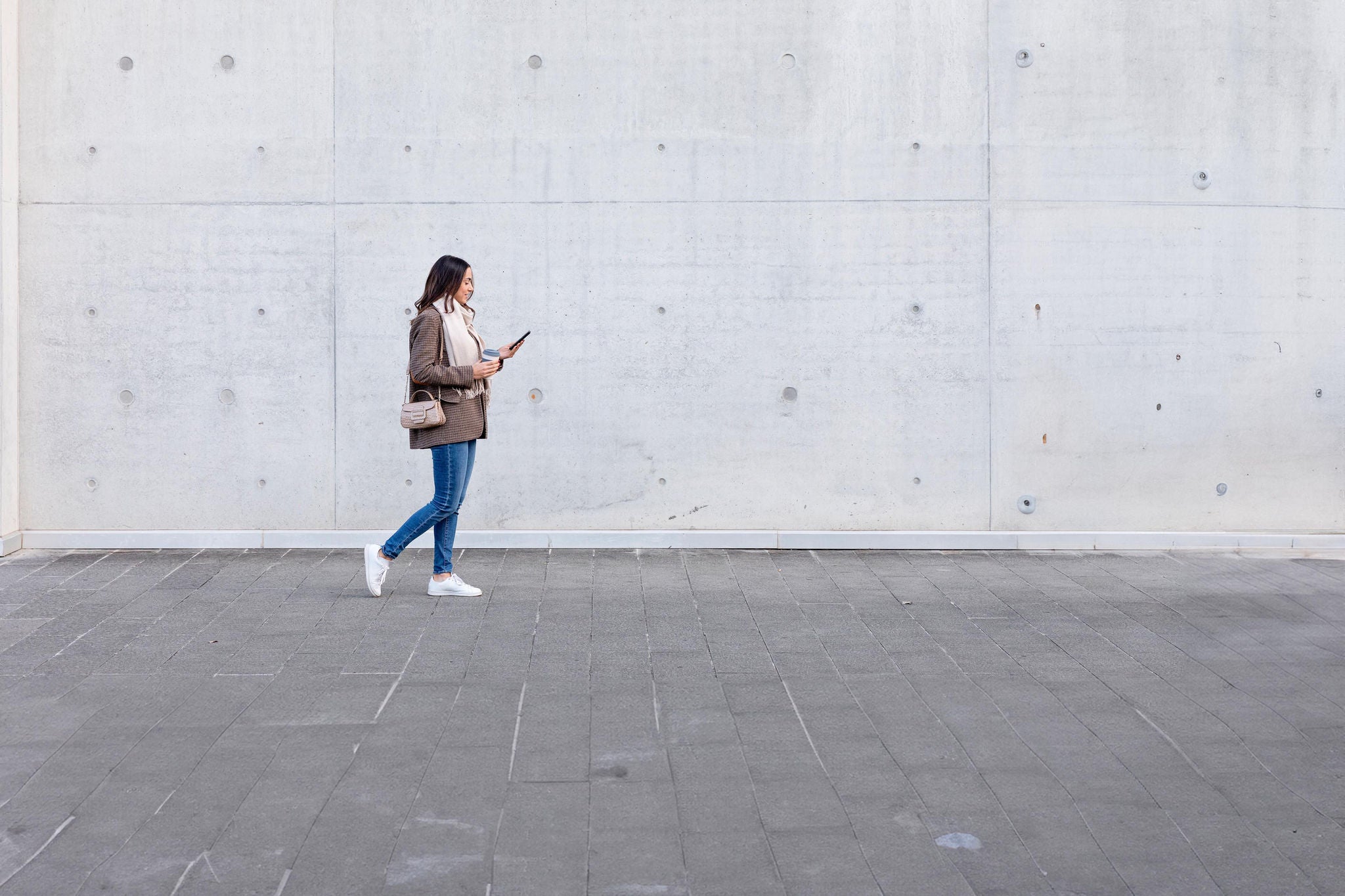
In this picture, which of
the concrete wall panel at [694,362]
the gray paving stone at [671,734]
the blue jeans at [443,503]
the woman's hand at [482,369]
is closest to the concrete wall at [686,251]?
the concrete wall panel at [694,362]

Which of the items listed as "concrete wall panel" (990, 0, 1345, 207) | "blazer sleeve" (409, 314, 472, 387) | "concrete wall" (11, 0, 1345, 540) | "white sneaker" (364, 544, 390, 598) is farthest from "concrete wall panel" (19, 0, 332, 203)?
"concrete wall panel" (990, 0, 1345, 207)

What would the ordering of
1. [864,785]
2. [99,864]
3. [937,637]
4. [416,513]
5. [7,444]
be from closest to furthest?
1. [99,864]
2. [864,785]
3. [937,637]
4. [416,513]
5. [7,444]

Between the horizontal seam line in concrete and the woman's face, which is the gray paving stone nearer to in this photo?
the woman's face

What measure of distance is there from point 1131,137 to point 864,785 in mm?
5291

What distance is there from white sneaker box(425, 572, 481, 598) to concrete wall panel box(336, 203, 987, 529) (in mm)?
1364

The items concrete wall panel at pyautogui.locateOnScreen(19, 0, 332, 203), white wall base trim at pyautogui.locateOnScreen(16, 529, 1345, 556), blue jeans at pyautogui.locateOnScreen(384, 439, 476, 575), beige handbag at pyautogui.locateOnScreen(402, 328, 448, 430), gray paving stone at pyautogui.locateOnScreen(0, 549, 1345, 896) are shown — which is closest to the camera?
gray paving stone at pyautogui.locateOnScreen(0, 549, 1345, 896)

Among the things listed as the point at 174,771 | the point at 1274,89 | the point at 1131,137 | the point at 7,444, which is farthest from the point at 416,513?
the point at 1274,89

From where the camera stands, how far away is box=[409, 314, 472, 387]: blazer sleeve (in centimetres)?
589

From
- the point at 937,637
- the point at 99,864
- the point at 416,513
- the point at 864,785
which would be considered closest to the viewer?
the point at 99,864

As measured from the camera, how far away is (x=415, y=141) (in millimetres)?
7316

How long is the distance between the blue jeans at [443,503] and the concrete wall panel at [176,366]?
1.57 m

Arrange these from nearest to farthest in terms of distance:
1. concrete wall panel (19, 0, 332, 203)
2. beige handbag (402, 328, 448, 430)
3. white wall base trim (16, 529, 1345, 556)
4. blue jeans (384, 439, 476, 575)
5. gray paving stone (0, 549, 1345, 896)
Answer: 1. gray paving stone (0, 549, 1345, 896)
2. beige handbag (402, 328, 448, 430)
3. blue jeans (384, 439, 476, 575)
4. concrete wall panel (19, 0, 332, 203)
5. white wall base trim (16, 529, 1345, 556)

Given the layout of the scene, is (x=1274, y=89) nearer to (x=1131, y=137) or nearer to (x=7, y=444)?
(x=1131, y=137)

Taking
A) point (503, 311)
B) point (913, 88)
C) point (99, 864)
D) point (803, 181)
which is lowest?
point (99, 864)
